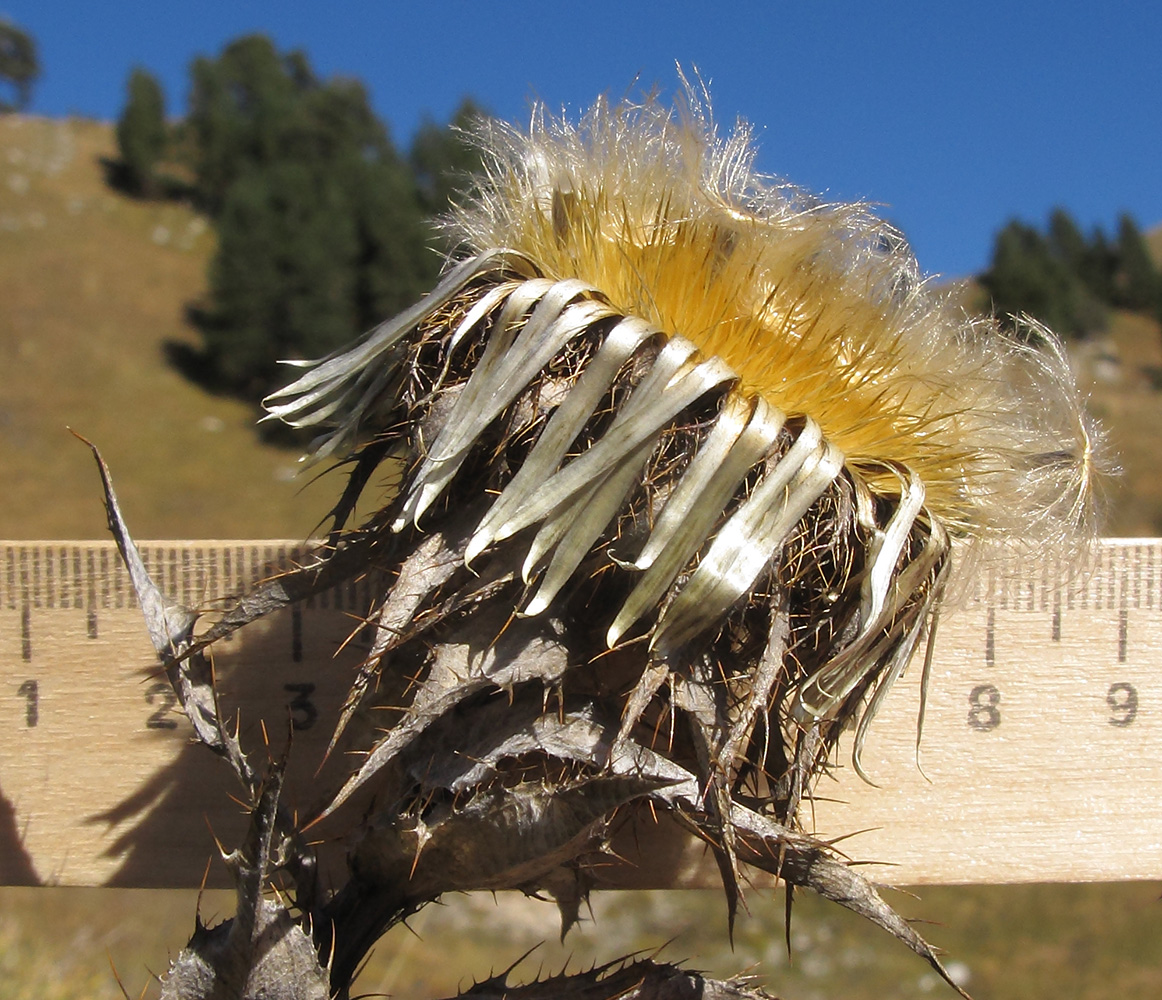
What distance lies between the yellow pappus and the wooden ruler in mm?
646

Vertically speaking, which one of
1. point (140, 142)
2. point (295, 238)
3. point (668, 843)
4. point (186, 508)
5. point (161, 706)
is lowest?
point (668, 843)

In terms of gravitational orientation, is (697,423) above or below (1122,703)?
above

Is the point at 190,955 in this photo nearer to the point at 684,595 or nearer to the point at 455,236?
the point at 684,595

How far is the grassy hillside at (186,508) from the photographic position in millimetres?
6797

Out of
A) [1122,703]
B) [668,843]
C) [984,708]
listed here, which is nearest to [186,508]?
[668,843]

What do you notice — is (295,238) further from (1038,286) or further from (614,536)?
(614,536)

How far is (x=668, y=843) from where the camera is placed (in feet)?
6.39

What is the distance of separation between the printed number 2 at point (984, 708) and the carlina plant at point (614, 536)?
27.8 inches

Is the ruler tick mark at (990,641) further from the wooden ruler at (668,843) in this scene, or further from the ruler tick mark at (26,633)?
the ruler tick mark at (26,633)

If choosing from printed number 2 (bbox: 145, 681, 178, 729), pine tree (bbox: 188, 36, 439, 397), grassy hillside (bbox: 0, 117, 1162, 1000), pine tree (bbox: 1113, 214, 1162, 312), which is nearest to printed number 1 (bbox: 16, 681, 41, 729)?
printed number 2 (bbox: 145, 681, 178, 729)

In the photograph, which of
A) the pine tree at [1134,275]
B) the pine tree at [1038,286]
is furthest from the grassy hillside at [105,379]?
the pine tree at [1134,275]

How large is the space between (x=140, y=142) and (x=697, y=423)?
51.3 metres

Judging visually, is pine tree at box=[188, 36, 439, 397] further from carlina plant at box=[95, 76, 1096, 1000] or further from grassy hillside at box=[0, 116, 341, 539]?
carlina plant at box=[95, 76, 1096, 1000]

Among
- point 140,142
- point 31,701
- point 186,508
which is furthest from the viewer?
point 140,142
